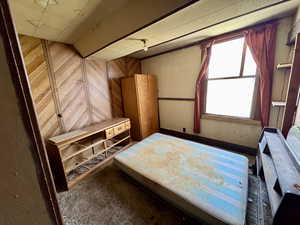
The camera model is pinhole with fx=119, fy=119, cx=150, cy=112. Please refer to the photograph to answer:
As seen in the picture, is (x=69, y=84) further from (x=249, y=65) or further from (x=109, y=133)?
(x=249, y=65)

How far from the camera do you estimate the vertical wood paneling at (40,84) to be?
6.08 ft

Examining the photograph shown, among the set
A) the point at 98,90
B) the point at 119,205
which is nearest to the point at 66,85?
the point at 98,90

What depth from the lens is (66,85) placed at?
90.7 inches

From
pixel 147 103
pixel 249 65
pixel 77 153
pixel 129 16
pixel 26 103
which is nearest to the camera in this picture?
pixel 26 103

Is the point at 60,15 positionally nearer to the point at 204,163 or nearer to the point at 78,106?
the point at 78,106

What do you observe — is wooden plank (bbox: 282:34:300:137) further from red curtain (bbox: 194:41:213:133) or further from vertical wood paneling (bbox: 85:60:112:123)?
vertical wood paneling (bbox: 85:60:112:123)

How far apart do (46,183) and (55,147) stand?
5.68 ft

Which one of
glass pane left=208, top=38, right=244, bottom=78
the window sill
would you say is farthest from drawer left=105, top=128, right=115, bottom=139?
glass pane left=208, top=38, right=244, bottom=78

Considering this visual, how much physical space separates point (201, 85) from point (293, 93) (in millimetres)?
1570

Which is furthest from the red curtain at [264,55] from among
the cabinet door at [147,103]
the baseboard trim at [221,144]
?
the cabinet door at [147,103]

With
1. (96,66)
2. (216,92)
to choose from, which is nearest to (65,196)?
(96,66)

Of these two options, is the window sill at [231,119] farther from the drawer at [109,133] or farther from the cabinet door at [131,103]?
the drawer at [109,133]

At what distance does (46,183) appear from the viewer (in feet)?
1.46

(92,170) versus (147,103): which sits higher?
(147,103)
